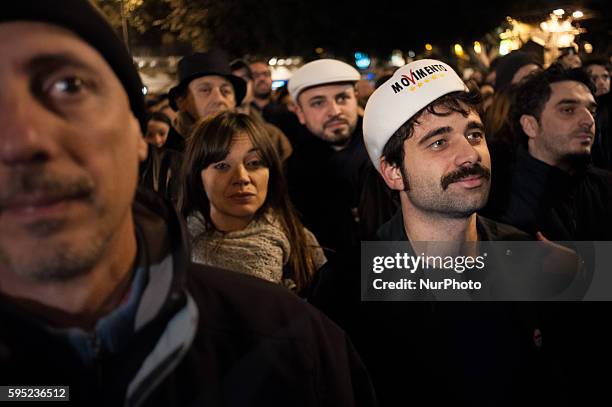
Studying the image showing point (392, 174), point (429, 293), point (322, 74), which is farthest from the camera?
point (322, 74)

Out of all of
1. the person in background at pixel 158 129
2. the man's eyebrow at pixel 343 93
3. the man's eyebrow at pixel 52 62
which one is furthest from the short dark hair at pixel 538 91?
the man's eyebrow at pixel 52 62

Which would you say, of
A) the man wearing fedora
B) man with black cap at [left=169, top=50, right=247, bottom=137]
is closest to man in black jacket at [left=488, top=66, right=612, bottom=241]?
the man wearing fedora

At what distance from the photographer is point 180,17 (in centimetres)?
342

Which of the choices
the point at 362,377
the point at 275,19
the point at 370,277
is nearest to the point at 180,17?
→ the point at 370,277

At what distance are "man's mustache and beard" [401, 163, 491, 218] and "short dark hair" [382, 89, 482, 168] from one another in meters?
0.19

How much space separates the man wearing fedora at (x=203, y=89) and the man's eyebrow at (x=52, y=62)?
3.45m

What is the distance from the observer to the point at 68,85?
109 cm

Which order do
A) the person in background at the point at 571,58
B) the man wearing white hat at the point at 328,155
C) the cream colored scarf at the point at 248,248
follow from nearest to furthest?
the cream colored scarf at the point at 248,248, the man wearing white hat at the point at 328,155, the person in background at the point at 571,58

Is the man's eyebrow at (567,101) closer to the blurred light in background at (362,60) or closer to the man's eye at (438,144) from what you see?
the man's eye at (438,144)

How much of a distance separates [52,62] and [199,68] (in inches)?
145

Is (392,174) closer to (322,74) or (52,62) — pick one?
(52,62)

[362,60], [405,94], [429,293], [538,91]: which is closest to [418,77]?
[405,94]

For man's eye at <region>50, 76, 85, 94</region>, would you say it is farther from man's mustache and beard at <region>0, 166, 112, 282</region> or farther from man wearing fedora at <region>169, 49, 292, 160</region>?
man wearing fedora at <region>169, 49, 292, 160</region>

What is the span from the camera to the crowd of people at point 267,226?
108cm
